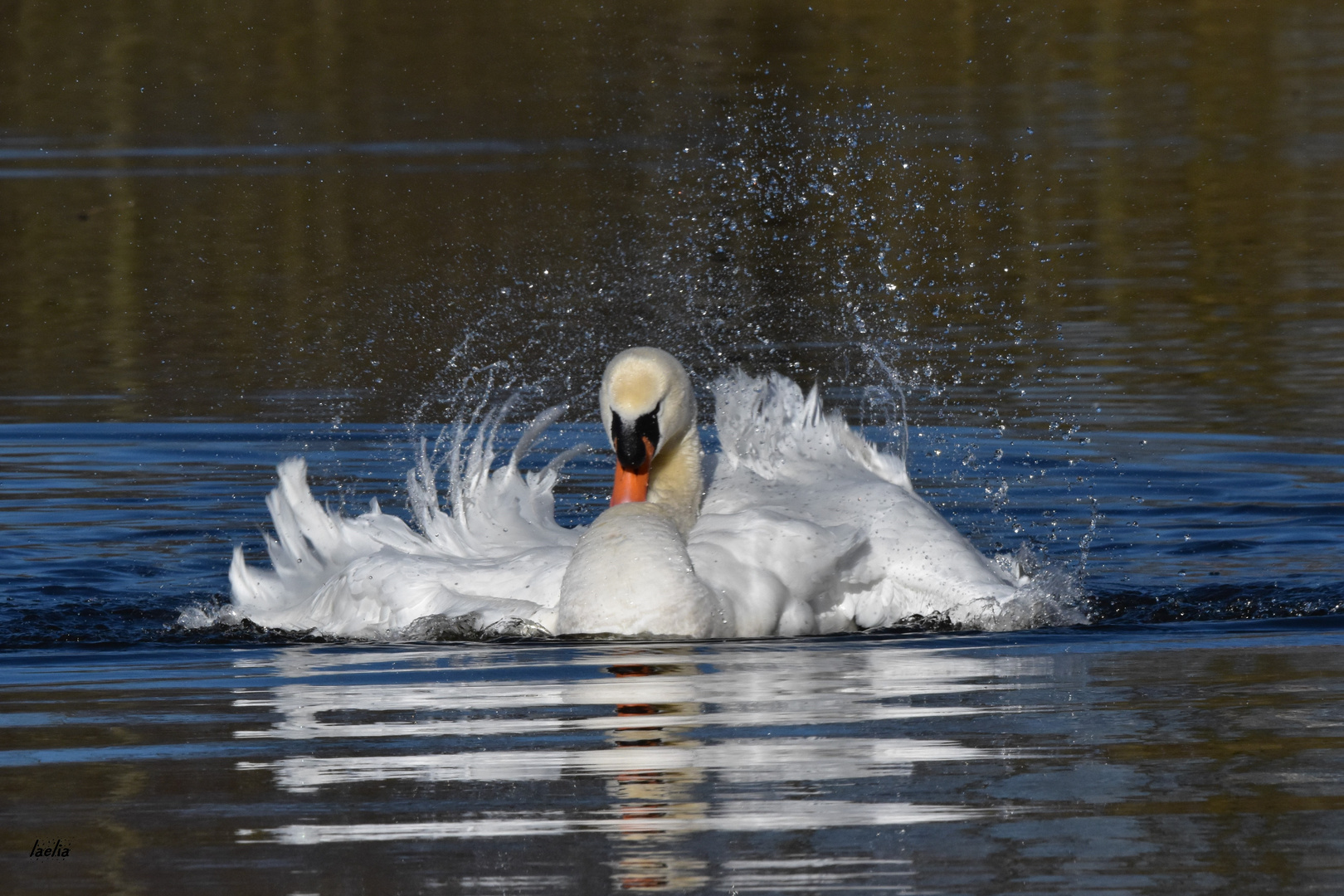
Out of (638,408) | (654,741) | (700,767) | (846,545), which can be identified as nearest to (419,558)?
(638,408)

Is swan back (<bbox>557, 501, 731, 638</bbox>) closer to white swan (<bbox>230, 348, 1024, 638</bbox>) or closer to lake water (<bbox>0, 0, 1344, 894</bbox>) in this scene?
white swan (<bbox>230, 348, 1024, 638</bbox>)

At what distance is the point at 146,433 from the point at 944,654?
5.68m

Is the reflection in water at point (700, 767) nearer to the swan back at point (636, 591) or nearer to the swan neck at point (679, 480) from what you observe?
the swan back at point (636, 591)

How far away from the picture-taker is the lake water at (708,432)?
→ 181 inches

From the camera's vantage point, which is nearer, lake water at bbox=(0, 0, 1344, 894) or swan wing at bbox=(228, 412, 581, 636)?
lake water at bbox=(0, 0, 1344, 894)

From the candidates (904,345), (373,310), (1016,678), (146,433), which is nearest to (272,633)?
(1016,678)

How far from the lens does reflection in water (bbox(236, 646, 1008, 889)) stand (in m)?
4.55

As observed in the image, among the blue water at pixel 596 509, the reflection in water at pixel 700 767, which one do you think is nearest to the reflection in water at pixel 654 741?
the reflection in water at pixel 700 767

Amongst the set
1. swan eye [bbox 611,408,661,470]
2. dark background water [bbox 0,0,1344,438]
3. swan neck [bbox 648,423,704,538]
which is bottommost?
swan neck [bbox 648,423,704,538]

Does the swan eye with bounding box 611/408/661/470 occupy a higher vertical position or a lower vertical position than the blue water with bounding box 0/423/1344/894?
higher

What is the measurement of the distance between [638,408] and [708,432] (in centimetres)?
405

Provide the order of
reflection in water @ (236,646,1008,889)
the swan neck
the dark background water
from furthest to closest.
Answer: the dark background water → the swan neck → reflection in water @ (236,646,1008,889)

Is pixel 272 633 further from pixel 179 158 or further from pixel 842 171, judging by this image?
pixel 179 158

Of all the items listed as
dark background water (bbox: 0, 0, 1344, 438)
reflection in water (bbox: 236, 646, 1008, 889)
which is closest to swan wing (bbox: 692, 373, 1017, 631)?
reflection in water (bbox: 236, 646, 1008, 889)
